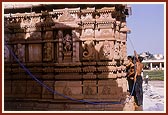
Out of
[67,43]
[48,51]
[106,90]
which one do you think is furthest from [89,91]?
[48,51]

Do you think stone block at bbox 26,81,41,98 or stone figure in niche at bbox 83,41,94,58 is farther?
stone block at bbox 26,81,41,98

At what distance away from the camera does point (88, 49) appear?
9.89 meters

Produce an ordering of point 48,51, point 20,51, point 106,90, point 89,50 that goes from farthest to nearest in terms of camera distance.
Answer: point 20,51, point 48,51, point 89,50, point 106,90

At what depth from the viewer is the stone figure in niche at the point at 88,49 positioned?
9.88 m

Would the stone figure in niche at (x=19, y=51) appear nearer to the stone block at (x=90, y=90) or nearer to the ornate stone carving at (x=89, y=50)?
the ornate stone carving at (x=89, y=50)

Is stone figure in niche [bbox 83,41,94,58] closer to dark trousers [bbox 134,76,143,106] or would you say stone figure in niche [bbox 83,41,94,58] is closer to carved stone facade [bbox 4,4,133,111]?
carved stone facade [bbox 4,4,133,111]

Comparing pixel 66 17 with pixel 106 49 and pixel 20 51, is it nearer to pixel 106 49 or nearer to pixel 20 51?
pixel 106 49

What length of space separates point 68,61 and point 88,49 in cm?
79

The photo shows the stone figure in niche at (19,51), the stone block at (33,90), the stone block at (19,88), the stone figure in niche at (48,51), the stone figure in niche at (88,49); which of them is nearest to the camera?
the stone figure in niche at (88,49)

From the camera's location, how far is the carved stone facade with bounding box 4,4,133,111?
9755mm

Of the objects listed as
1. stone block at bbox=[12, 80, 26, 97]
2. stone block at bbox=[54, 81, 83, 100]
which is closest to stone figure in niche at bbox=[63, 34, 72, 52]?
stone block at bbox=[54, 81, 83, 100]

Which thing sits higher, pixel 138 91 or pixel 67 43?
pixel 67 43

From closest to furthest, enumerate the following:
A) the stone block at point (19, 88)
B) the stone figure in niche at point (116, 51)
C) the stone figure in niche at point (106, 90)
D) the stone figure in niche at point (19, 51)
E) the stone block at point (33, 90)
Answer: the stone figure in niche at point (106, 90) < the stone figure in niche at point (116, 51) < the stone block at point (33, 90) < the stone block at point (19, 88) < the stone figure in niche at point (19, 51)

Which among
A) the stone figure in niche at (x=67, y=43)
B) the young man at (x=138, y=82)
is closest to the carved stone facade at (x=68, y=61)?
the stone figure in niche at (x=67, y=43)
